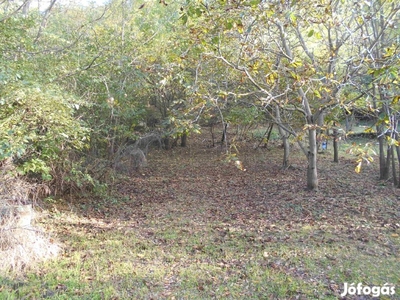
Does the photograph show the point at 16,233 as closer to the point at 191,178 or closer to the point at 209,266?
the point at 209,266

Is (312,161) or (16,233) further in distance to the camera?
(312,161)

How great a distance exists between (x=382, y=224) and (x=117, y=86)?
582 centimetres

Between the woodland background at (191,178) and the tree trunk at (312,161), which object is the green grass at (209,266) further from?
the tree trunk at (312,161)

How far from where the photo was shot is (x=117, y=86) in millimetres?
7227

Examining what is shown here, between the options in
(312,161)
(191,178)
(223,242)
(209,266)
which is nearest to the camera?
(209,266)

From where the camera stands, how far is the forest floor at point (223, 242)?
11.8 ft

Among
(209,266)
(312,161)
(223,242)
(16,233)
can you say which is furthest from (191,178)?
(16,233)

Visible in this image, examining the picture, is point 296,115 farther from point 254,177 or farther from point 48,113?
point 48,113

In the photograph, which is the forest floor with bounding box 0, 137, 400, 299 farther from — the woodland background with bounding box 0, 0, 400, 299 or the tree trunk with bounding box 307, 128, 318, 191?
the tree trunk with bounding box 307, 128, 318, 191

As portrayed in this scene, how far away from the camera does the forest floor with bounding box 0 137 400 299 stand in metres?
3.59

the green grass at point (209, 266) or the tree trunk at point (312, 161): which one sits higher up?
the tree trunk at point (312, 161)

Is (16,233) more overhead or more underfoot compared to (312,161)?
more underfoot

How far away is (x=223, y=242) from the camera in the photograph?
191 inches

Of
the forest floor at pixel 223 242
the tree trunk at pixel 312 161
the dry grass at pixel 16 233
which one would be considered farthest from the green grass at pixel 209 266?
the tree trunk at pixel 312 161
